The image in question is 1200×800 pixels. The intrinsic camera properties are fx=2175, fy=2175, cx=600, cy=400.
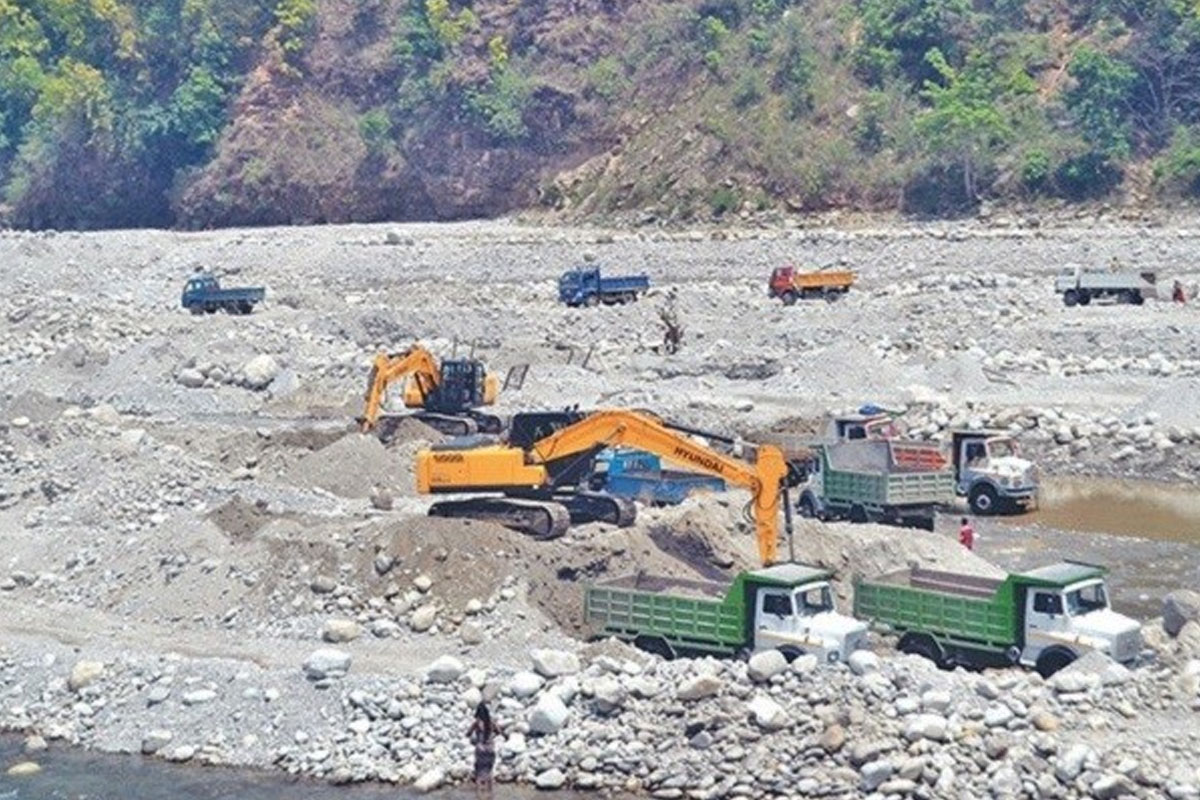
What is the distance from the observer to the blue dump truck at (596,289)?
54.9 m

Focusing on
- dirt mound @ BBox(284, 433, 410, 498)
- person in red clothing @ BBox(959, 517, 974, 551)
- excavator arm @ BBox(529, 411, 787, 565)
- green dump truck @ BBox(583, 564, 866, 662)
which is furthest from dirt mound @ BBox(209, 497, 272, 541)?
person in red clothing @ BBox(959, 517, 974, 551)

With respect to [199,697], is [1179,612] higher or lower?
higher

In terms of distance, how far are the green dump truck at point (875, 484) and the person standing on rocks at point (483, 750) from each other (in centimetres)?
1291

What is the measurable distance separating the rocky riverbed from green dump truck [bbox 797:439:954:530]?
144cm

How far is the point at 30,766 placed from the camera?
69.4 feet

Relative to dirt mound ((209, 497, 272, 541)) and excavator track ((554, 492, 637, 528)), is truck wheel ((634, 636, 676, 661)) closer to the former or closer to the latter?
excavator track ((554, 492, 637, 528))

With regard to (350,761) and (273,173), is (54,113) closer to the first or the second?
(273,173)

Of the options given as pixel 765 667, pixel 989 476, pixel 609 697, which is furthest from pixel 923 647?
pixel 989 476

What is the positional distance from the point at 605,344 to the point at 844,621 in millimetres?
29217

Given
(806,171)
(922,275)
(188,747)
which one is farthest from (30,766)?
(806,171)

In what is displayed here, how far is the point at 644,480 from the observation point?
31359 millimetres

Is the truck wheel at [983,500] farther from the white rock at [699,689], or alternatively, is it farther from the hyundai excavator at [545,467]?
the white rock at [699,689]

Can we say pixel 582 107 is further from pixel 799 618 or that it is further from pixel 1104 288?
pixel 799 618

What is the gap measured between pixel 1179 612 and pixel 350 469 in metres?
14.1
